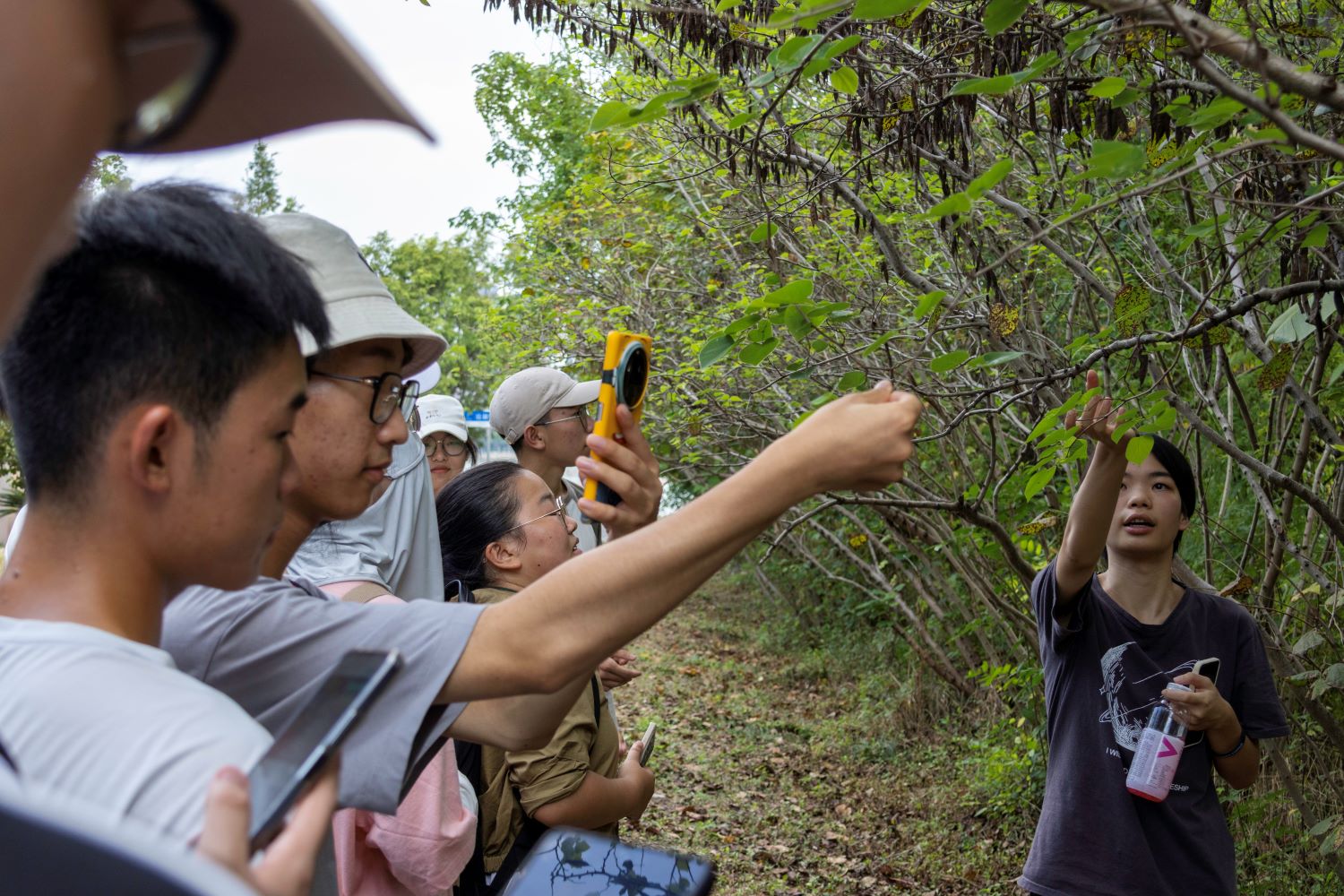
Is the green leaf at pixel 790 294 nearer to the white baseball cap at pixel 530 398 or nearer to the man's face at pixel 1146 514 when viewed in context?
the man's face at pixel 1146 514

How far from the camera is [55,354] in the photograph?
124 cm

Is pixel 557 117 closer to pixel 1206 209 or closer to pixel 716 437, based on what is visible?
pixel 716 437

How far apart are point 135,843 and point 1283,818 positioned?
5.53m

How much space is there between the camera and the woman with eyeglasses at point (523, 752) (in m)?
3.03

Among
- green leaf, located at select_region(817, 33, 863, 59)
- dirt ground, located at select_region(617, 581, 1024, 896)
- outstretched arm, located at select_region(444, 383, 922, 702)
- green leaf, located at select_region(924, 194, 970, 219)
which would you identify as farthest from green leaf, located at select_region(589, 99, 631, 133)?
dirt ground, located at select_region(617, 581, 1024, 896)

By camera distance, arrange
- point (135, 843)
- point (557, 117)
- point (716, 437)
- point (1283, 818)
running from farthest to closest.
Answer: point (557, 117) < point (716, 437) < point (1283, 818) < point (135, 843)

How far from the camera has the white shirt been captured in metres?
1.05

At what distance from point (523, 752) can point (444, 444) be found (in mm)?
2873

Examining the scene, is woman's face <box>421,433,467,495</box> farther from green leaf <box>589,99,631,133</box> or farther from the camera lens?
the camera lens

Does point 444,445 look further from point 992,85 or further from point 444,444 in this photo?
point 992,85

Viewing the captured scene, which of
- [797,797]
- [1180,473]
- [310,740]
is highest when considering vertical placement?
[1180,473]

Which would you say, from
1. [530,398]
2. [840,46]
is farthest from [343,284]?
[530,398]

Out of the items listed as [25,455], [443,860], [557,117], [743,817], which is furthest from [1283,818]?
[557,117]

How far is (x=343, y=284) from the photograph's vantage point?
1955 mm
